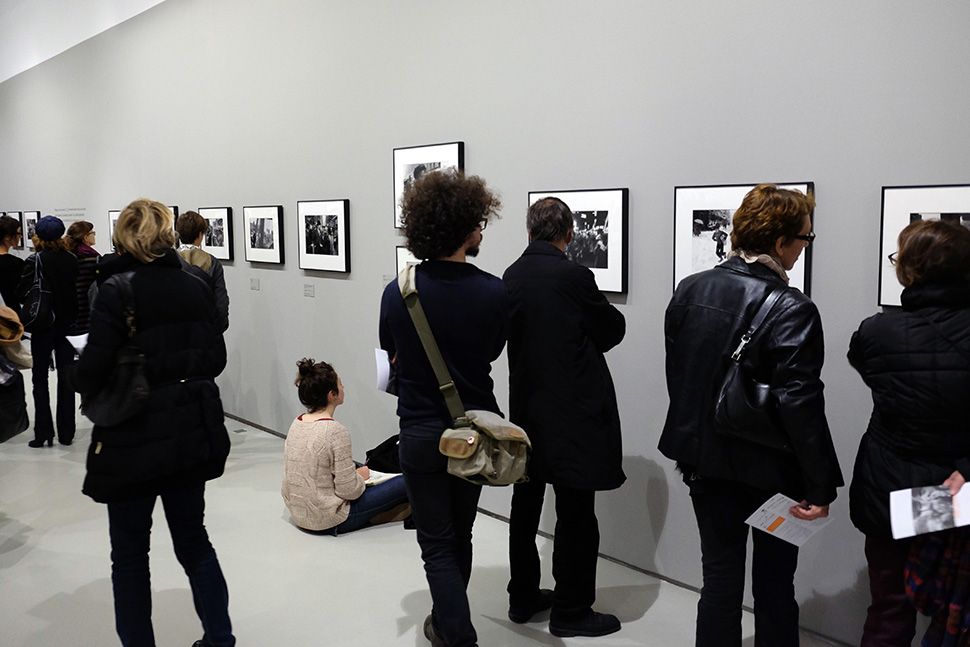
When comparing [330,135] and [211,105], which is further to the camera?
[211,105]

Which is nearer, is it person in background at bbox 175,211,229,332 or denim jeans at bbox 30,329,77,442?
person in background at bbox 175,211,229,332

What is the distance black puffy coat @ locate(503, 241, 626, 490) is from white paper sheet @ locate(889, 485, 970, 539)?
1.28 metres

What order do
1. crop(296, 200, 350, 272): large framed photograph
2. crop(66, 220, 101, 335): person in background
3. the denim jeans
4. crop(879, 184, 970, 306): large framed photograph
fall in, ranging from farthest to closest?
the denim jeans → crop(296, 200, 350, 272): large framed photograph → crop(66, 220, 101, 335): person in background → crop(879, 184, 970, 306): large framed photograph

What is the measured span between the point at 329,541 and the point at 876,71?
390 cm

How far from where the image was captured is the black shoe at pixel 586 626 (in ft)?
12.5

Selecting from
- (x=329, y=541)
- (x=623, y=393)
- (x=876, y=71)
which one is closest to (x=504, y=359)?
(x=623, y=393)

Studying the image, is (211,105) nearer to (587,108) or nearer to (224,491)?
(224,491)

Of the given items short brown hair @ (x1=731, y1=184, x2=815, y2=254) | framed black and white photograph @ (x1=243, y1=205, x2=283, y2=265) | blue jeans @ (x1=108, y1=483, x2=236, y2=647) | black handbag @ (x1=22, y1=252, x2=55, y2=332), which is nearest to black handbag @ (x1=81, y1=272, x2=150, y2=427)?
blue jeans @ (x1=108, y1=483, x2=236, y2=647)

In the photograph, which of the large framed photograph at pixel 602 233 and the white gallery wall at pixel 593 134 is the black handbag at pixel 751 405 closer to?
the white gallery wall at pixel 593 134

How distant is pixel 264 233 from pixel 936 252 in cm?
609

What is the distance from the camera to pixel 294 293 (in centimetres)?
734

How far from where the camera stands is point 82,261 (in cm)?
693

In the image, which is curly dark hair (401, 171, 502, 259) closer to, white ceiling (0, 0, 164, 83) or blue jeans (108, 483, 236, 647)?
blue jeans (108, 483, 236, 647)

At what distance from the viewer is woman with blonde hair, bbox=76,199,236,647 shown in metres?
3.01
